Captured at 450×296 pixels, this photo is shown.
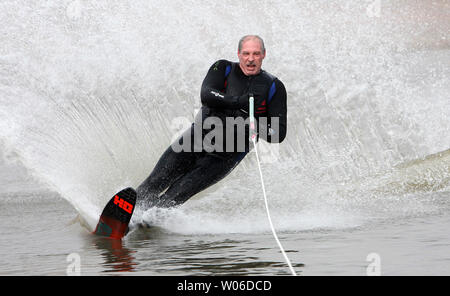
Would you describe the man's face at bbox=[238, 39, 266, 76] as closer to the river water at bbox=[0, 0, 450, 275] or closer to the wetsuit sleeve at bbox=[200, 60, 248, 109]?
the wetsuit sleeve at bbox=[200, 60, 248, 109]

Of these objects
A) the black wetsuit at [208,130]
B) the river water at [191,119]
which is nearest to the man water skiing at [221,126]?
the black wetsuit at [208,130]

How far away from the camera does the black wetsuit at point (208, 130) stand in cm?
658

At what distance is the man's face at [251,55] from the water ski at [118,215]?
4.93 ft

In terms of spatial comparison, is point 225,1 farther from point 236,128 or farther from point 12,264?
point 12,264

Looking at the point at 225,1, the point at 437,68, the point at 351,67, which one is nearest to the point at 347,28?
the point at 351,67

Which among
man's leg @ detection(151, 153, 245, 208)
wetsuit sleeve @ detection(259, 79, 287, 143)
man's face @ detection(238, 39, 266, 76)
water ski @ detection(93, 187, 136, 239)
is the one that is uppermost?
man's face @ detection(238, 39, 266, 76)

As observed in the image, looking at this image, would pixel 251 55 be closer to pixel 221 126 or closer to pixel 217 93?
pixel 217 93

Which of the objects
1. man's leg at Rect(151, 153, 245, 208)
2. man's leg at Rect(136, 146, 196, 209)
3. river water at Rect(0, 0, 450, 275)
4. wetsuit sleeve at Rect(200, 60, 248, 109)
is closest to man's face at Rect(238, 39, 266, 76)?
wetsuit sleeve at Rect(200, 60, 248, 109)

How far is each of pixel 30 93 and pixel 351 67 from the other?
477cm

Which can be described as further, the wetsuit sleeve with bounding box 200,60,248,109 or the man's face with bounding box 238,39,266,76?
the wetsuit sleeve with bounding box 200,60,248,109

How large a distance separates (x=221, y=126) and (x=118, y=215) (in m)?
1.22

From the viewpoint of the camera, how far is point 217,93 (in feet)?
21.6

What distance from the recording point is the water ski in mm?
6594

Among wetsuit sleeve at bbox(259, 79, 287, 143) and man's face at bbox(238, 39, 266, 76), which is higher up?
man's face at bbox(238, 39, 266, 76)
